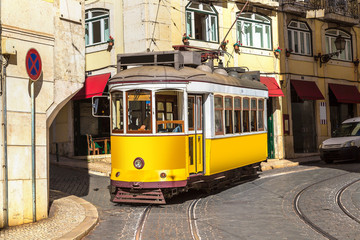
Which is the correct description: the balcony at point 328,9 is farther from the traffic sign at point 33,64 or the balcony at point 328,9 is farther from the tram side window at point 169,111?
the traffic sign at point 33,64

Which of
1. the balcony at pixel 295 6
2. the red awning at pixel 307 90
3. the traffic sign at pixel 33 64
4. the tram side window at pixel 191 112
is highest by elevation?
the balcony at pixel 295 6

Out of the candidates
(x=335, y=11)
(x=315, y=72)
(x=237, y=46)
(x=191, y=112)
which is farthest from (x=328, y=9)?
(x=191, y=112)

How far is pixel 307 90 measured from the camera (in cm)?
2209

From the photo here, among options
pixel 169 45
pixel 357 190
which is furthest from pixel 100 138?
pixel 357 190

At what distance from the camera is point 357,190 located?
1147 centimetres

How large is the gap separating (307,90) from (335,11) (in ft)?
16.4

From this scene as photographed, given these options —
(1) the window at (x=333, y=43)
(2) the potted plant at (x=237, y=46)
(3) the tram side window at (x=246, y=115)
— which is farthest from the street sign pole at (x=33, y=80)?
(1) the window at (x=333, y=43)

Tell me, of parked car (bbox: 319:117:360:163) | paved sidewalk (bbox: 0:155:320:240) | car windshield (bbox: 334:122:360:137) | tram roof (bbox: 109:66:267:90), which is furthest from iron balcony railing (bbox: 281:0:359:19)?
paved sidewalk (bbox: 0:155:320:240)

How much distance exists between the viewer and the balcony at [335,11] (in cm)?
2200

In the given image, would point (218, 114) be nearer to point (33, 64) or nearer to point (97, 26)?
point (33, 64)

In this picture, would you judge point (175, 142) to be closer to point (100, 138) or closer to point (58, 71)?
point (58, 71)

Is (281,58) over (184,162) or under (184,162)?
over

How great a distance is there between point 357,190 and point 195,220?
16.9 ft

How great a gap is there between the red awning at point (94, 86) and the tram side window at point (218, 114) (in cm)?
760
